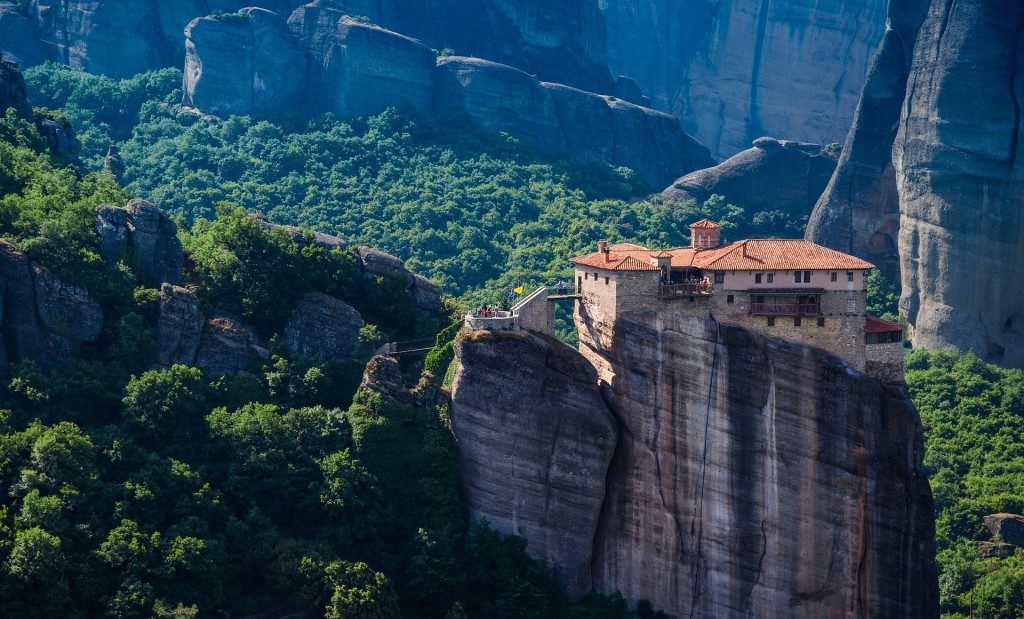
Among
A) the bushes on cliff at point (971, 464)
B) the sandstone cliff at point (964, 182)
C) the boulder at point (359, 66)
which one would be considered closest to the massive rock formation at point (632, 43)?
the boulder at point (359, 66)

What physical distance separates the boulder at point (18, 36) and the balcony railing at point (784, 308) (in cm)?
8112

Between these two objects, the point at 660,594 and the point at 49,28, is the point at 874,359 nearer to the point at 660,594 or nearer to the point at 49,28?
the point at 660,594

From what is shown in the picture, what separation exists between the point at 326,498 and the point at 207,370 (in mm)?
9140

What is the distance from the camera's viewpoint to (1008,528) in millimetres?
94000

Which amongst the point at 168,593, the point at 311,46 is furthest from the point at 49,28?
the point at 168,593

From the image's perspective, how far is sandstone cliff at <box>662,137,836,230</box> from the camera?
139250mm

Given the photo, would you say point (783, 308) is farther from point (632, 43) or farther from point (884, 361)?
point (632, 43)

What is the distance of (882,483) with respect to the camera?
75.6 meters

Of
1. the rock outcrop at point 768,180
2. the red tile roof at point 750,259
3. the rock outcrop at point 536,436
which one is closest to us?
the rock outcrop at point 536,436

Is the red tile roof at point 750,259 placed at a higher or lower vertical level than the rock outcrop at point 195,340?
higher

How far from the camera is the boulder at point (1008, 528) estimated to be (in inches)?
3698

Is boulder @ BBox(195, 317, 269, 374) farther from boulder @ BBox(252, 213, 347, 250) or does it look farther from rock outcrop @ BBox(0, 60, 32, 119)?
rock outcrop @ BBox(0, 60, 32, 119)

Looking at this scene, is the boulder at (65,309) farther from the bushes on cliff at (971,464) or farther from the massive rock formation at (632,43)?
the massive rock formation at (632,43)

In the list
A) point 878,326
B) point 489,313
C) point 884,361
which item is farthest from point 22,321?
point 884,361
